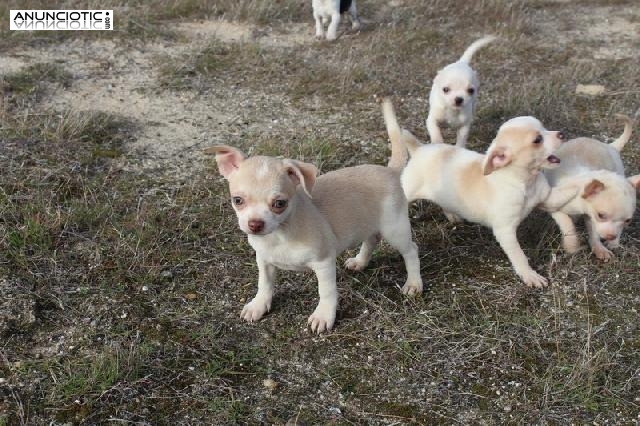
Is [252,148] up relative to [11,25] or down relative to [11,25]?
down

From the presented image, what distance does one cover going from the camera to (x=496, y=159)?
4.23m

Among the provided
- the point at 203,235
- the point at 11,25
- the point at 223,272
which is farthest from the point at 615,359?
the point at 11,25

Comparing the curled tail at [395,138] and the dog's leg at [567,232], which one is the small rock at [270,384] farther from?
the dog's leg at [567,232]

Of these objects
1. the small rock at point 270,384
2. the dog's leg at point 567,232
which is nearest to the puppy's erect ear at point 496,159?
the dog's leg at point 567,232

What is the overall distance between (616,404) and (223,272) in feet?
7.61

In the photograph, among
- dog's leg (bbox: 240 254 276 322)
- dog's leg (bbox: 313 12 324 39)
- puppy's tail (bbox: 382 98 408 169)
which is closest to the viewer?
dog's leg (bbox: 240 254 276 322)

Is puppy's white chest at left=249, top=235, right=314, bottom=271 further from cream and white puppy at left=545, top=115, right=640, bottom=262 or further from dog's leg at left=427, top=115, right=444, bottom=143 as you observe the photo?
dog's leg at left=427, top=115, right=444, bottom=143

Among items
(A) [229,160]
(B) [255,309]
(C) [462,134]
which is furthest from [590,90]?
(A) [229,160]

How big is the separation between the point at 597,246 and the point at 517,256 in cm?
64

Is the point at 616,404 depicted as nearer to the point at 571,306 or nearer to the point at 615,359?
the point at 615,359

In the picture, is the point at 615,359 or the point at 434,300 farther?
the point at 434,300

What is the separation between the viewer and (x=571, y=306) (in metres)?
3.99

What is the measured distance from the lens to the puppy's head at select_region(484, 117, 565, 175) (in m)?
4.20

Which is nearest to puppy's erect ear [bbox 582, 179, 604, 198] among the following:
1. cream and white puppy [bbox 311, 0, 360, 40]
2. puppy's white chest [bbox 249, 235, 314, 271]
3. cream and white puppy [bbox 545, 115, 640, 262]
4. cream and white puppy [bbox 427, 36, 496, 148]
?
cream and white puppy [bbox 545, 115, 640, 262]
